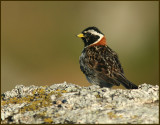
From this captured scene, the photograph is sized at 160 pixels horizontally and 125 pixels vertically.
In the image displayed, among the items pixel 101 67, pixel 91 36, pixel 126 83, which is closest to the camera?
pixel 126 83

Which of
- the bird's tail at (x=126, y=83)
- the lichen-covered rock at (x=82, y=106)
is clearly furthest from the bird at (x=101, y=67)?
the lichen-covered rock at (x=82, y=106)

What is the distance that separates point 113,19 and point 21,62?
43.8 feet

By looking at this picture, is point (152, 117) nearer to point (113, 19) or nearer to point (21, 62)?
point (21, 62)

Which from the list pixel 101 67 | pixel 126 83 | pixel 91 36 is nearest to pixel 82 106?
pixel 126 83

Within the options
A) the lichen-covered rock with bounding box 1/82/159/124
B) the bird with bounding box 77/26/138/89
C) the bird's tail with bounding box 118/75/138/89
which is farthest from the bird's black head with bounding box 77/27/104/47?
the lichen-covered rock with bounding box 1/82/159/124

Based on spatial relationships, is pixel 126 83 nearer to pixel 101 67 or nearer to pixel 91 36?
pixel 101 67

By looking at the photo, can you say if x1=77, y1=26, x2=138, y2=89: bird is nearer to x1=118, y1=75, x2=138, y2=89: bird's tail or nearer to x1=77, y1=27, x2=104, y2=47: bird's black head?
x1=118, y1=75, x2=138, y2=89: bird's tail

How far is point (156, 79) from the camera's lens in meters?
26.1

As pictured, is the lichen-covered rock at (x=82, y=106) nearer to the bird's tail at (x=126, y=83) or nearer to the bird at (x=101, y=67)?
the bird's tail at (x=126, y=83)

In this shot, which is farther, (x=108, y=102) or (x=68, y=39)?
(x=68, y=39)

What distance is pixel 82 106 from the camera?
29.4ft

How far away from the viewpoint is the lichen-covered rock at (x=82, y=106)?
8383 mm

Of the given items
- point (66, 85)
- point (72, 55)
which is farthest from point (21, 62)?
point (66, 85)

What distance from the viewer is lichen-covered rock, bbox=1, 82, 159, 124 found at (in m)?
8.38
